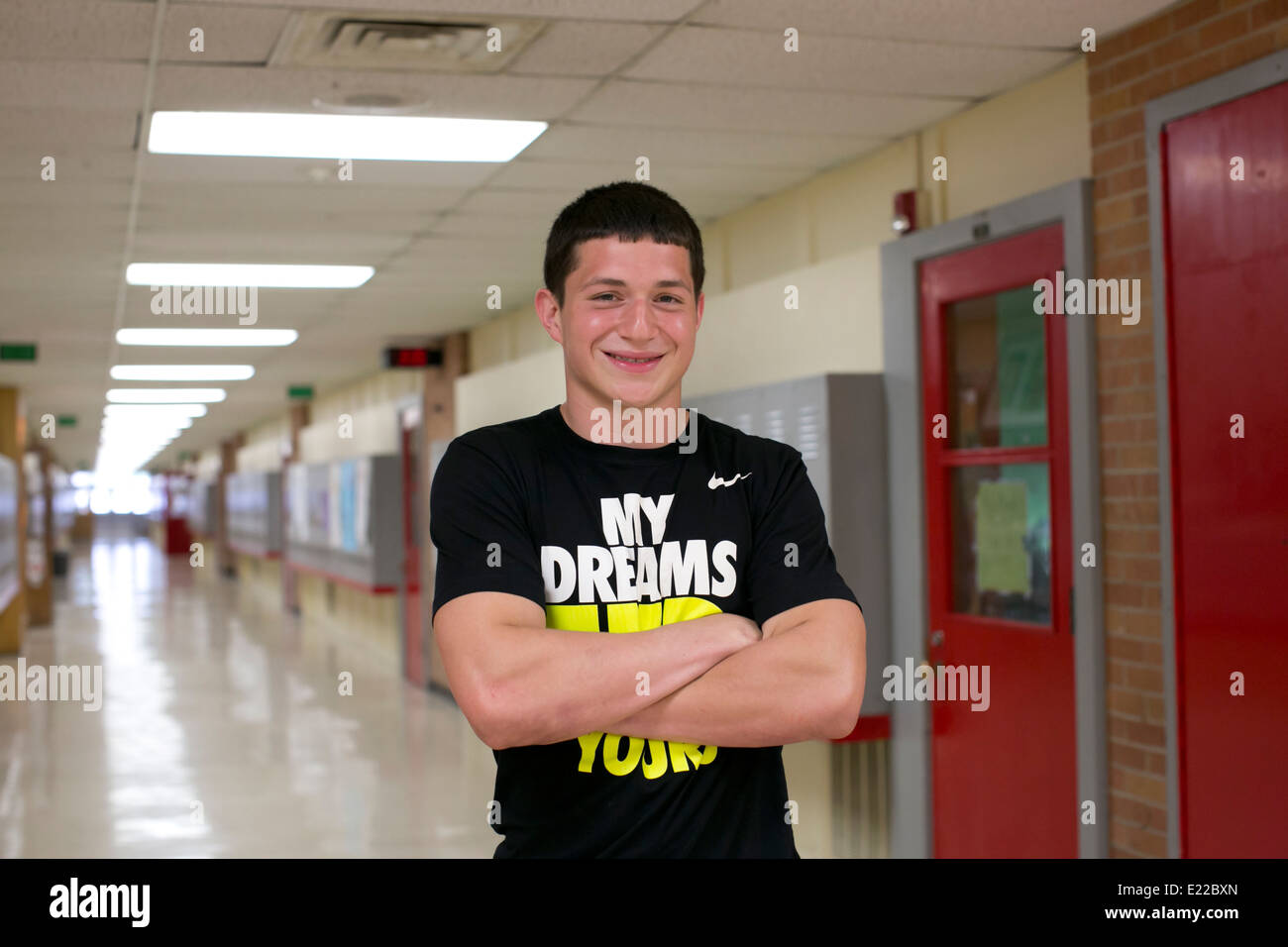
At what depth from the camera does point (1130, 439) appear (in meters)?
3.59

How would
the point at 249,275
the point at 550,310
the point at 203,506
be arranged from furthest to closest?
the point at 203,506 → the point at 249,275 → the point at 550,310

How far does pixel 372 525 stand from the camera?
1123cm

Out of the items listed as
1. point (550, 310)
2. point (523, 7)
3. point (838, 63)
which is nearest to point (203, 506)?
point (838, 63)

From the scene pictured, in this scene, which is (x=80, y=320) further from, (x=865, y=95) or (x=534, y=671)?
(x=534, y=671)

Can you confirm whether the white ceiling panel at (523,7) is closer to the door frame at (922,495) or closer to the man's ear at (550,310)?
the door frame at (922,495)

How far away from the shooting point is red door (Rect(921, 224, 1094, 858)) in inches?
154

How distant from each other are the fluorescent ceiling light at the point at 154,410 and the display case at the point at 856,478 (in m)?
13.8

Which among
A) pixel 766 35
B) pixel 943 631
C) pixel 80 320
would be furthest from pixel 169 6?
pixel 80 320

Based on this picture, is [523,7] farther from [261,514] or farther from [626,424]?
[261,514]

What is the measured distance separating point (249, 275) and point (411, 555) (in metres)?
4.38

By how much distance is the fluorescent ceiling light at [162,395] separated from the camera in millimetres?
14508

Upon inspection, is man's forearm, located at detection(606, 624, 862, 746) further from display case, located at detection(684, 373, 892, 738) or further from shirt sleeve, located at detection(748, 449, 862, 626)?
display case, located at detection(684, 373, 892, 738)

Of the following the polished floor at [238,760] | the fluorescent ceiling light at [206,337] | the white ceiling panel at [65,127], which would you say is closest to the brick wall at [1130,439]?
the white ceiling panel at [65,127]

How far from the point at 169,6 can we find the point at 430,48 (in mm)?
704
